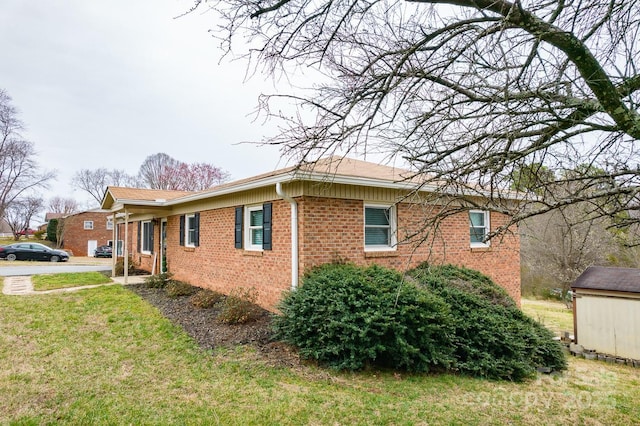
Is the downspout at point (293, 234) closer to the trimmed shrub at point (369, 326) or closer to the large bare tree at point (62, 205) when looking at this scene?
the trimmed shrub at point (369, 326)

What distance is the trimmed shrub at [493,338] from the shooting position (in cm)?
604

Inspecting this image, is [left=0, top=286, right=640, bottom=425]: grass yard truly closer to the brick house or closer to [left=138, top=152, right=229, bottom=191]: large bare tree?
the brick house

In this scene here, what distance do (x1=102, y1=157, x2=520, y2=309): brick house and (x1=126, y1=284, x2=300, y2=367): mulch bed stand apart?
0.96m

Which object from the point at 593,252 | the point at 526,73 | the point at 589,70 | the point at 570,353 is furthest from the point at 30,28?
the point at 593,252

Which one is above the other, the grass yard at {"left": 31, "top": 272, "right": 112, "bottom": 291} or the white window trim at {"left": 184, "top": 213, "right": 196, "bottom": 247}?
the white window trim at {"left": 184, "top": 213, "right": 196, "bottom": 247}

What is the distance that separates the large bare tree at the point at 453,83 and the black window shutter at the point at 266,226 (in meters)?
5.05

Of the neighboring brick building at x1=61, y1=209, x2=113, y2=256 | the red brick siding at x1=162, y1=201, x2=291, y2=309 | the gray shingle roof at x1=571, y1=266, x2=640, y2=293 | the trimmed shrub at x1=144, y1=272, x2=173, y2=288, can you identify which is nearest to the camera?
the red brick siding at x1=162, y1=201, x2=291, y2=309

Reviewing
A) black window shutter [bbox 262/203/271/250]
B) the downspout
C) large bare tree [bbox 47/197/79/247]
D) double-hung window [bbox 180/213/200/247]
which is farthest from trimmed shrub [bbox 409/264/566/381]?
large bare tree [bbox 47/197/79/247]

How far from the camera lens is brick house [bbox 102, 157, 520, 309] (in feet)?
24.6

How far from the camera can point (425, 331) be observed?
568 cm

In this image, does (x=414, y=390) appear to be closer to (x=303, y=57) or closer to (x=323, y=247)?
(x=323, y=247)

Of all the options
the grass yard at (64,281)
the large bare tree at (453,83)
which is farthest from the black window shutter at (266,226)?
the grass yard at (64,281)

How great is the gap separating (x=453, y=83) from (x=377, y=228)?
215 inches

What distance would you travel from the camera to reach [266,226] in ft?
28.0
